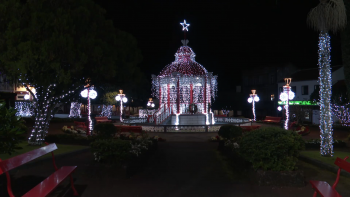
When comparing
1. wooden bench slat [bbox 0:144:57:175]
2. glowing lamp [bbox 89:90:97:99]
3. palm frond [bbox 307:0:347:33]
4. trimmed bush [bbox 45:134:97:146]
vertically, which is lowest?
trimmed bush [bbox 45:134:97:146]

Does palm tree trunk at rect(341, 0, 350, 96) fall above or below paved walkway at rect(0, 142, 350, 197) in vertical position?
above

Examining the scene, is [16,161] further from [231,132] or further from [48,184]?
[231,132]

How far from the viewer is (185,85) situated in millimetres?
26406

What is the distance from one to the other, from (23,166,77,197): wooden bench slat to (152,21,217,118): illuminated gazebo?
19.2m

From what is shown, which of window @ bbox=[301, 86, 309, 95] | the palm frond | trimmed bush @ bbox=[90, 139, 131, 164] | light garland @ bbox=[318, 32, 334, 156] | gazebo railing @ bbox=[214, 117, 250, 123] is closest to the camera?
trimmed bush @ bbox=[90, 139, 131, 164]

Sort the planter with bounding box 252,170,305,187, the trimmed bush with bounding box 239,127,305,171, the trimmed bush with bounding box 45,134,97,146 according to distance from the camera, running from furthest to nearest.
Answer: the trimmed bush with bounding box 45,134,97,146
the trimmed bush with bounding box 239,127,305,171
the planter with bounding box 252,170,305,187

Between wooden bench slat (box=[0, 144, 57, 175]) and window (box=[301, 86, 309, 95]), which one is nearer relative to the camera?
wooden bench slat (box=[0, 144, 57, 175])

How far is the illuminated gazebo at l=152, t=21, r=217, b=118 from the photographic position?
25.9 m

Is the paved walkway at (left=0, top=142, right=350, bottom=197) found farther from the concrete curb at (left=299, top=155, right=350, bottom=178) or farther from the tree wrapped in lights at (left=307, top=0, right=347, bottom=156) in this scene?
the tree wrapped in lights at (left=307, top=0, right=347, bottom=156)

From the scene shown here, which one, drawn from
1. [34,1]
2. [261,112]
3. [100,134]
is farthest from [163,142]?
[261,112]

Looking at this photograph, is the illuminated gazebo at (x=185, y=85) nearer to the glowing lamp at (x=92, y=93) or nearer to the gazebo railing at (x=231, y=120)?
the gazebo railing at (x=231, y=120)

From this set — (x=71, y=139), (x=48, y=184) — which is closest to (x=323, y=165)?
(x=48, y=184)

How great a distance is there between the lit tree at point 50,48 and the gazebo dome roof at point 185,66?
37.6 feet

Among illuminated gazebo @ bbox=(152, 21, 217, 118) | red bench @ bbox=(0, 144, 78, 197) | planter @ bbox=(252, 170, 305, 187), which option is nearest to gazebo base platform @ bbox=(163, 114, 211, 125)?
illuminated gazebo @ bbox=(152, 21, 217, 118)
